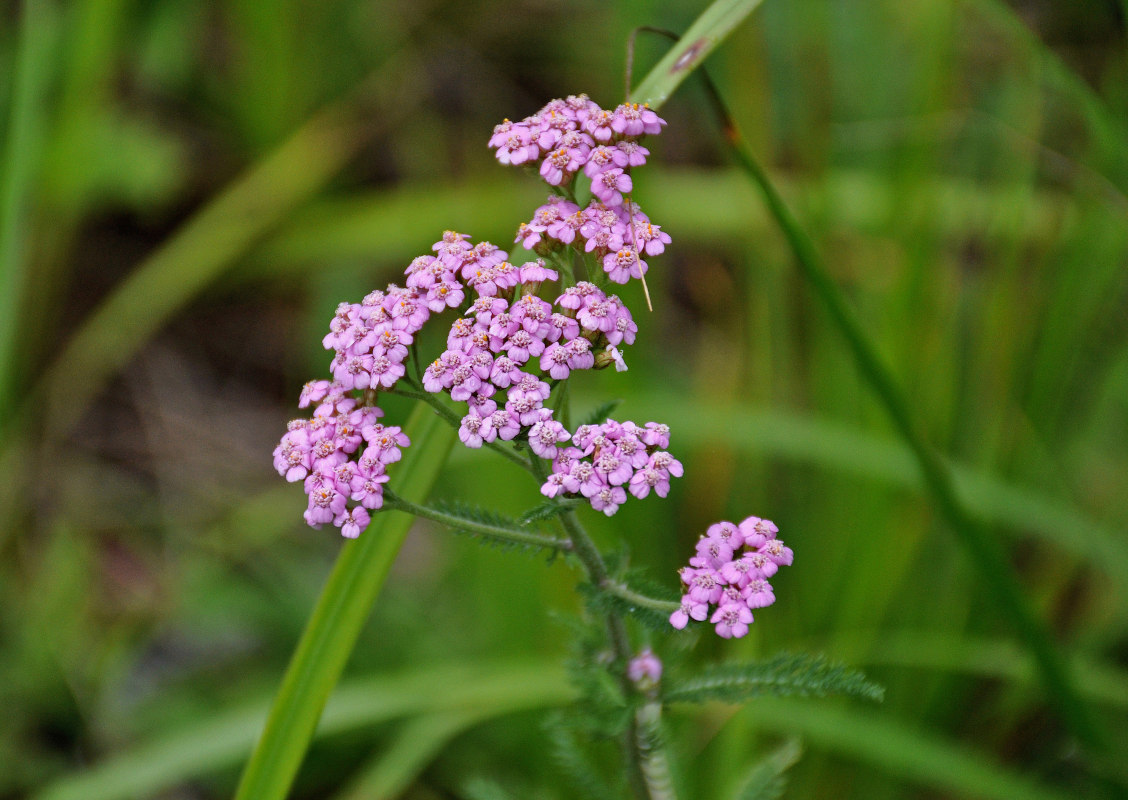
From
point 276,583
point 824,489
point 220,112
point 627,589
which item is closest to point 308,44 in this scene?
point 220,112

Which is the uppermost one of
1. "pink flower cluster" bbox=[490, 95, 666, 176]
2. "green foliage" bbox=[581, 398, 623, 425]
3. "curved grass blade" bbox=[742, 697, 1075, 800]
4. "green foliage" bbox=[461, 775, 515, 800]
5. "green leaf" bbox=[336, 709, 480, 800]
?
"pink flower cluster" bbox=[490, 95, 666, 176]

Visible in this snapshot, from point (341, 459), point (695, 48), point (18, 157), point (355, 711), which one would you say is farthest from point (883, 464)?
point (18, 157)

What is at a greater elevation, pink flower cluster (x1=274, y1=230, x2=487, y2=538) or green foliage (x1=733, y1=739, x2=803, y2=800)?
pink flower cluster (x1=274, y1=230, x2=487, y2=538)

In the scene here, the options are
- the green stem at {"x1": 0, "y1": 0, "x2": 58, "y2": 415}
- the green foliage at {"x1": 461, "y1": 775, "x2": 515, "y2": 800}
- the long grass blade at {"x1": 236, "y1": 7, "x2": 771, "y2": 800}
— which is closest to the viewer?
the long grass blade at {"x1": 236, "y1": 7, "x2": 771, "y2": 800}

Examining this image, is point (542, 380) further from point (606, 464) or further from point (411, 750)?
point (411, 750)

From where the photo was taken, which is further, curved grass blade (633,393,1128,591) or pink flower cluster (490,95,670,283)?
curved grass blade (633,393,1128,591)

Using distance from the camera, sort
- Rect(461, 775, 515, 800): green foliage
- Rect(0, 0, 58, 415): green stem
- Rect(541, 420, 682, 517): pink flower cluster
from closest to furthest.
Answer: Rect(541, 420, 682, 517): pink flower cluster, Rect(461, 775, 515, 800): green foliage, Rect(0, 0, 58, 415): green stem

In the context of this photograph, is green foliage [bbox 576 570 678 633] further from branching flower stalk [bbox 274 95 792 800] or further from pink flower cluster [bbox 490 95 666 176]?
pink flower cluster [bbox 490 95 666 176]

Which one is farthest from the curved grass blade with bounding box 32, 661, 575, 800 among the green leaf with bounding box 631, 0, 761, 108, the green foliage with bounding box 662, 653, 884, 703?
the green leaf with bounding box 631, 0, 761, 108
